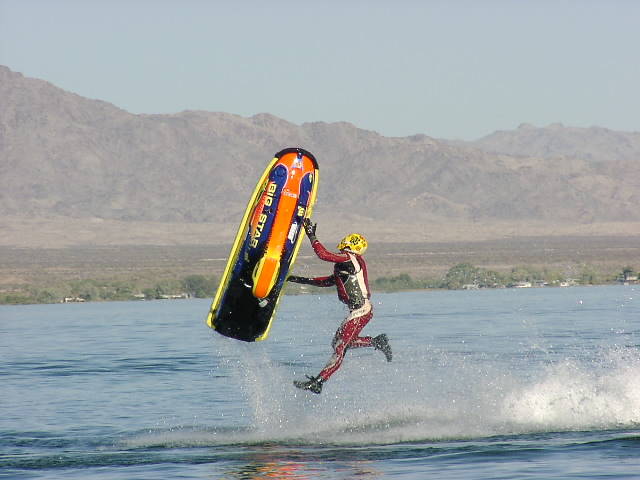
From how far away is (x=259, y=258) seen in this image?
1839 centimetres

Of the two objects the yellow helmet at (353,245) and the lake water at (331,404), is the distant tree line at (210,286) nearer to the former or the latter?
the lake water at (331,404)

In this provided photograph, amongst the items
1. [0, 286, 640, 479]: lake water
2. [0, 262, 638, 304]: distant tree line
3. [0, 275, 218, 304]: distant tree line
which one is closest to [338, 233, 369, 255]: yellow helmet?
[0, 286, 640, 479]: lake water

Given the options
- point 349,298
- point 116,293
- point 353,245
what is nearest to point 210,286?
point 116,293

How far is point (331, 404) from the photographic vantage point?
2052 centimetres

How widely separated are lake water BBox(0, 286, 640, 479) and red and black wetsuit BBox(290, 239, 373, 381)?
1.08 meters

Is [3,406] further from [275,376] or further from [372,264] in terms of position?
[372,264]

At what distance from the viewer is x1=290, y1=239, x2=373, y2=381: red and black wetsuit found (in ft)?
57.9

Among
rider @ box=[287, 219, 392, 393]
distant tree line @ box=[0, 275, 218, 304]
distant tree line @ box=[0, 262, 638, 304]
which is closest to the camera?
rider @ box=[287, 219, 392, 393]

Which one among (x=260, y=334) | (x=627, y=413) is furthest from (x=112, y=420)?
(x=627, y=413)

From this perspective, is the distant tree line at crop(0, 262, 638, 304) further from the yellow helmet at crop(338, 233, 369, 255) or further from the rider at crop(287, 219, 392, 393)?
the yellow helmet at crop(338, 233, 369, 255)

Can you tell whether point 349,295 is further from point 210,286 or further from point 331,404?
point 210,286

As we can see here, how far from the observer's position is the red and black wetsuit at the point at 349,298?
1764cm

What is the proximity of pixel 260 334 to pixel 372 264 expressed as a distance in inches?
2970

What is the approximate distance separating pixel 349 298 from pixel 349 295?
45 millimetres
